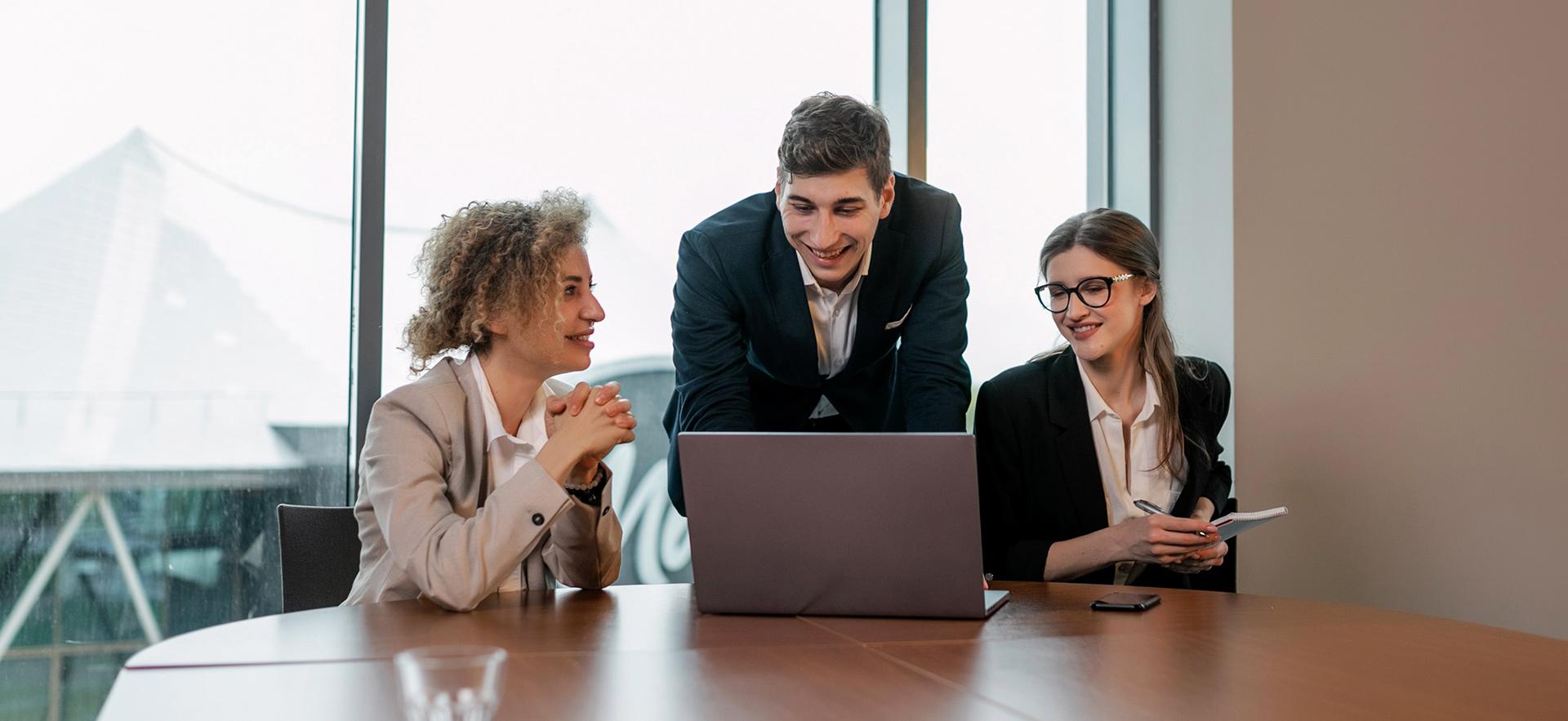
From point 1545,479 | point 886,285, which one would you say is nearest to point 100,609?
point 886,285

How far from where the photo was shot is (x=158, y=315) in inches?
105

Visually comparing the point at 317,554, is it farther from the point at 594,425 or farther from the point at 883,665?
the point at 883,665

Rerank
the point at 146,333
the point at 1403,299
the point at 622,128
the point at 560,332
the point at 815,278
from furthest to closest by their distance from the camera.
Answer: the point at 1403,299 → the point at 622,128 → the point at 146,333 → the point at 815,278 → the point at 560,332

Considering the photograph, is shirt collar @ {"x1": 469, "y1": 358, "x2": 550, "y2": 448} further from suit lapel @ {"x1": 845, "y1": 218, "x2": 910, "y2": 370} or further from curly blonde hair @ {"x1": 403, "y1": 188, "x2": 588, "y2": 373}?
suit lapel @ {"x1": 845, "y1": 218, "x2": 910, "y2": 370}

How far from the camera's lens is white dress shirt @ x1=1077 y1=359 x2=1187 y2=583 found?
2457 mm

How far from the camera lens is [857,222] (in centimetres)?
225

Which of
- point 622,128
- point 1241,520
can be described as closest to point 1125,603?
point 1241,520

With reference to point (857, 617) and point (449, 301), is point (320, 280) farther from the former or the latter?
point (857, 617)

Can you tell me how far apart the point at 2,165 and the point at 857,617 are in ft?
7.08

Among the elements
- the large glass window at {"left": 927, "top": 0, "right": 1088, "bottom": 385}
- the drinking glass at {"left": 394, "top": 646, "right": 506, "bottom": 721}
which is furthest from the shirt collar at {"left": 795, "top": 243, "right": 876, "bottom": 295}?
the drinking glass at {"left": 394, "top": 646, "right": 506, "bottom": 721}

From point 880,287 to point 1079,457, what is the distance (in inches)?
21.0

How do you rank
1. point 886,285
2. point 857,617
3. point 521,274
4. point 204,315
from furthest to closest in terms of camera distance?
point 204,315 < point 886,285 < point 521,274 < point 857,617

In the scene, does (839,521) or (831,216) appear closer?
(839,521)

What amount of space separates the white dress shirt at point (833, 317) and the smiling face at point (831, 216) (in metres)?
0.10
